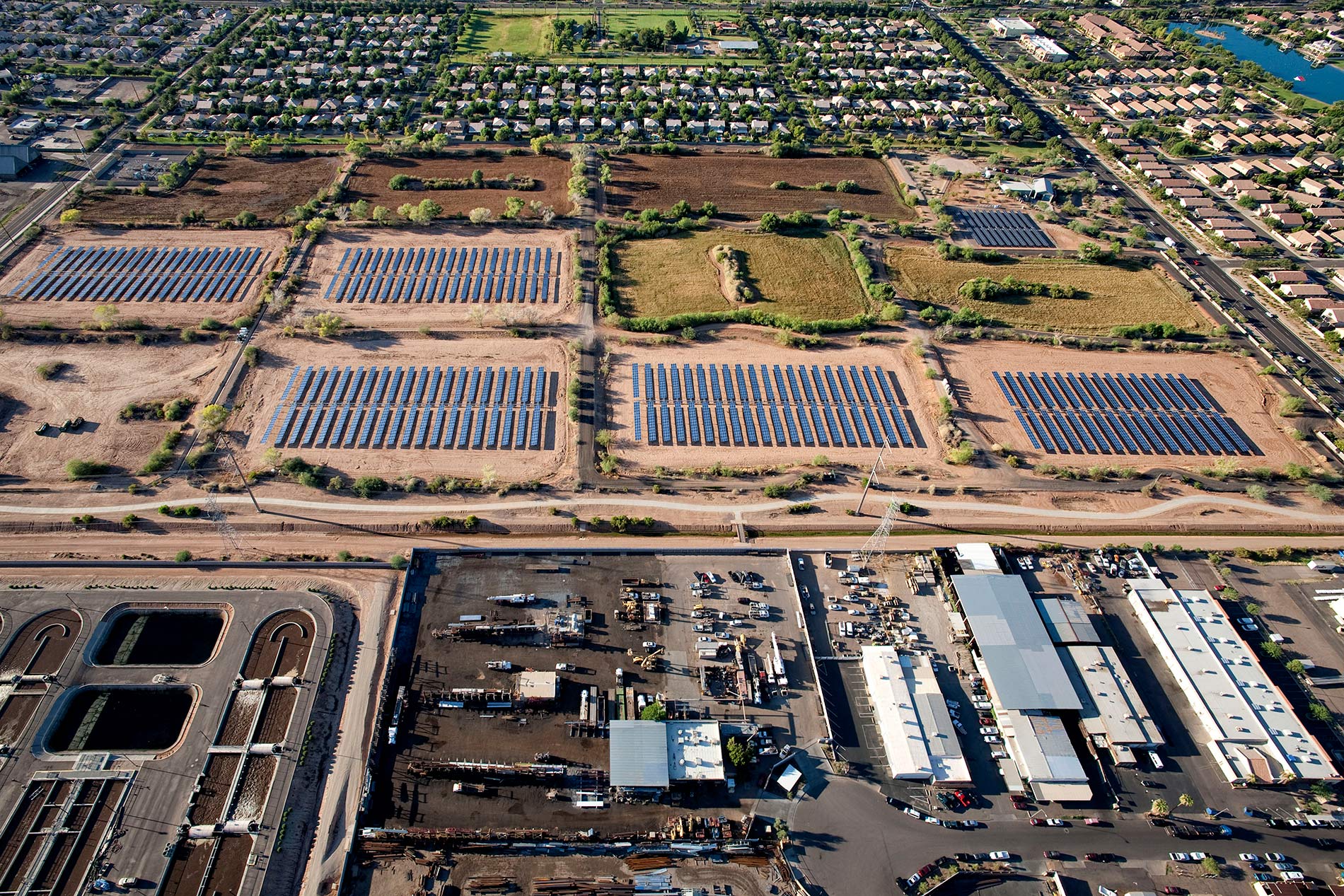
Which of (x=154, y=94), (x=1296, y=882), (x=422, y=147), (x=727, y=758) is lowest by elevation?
(x=1296, y=882)

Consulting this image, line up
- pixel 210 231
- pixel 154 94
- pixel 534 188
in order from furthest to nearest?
pixel 154 94, pixel 534 188, pixel 210 231

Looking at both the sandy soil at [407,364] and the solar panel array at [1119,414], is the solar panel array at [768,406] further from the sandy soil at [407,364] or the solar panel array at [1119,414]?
the solar panel array at [1119,414]

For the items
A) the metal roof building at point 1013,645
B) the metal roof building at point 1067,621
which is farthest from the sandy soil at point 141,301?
the metal roof building at point 1067,621

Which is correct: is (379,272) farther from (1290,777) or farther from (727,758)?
(1290,777)

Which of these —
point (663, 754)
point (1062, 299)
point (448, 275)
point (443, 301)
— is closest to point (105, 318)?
point (443, 301)

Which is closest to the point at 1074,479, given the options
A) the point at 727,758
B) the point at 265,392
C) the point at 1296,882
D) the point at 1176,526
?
the point at 1176,526

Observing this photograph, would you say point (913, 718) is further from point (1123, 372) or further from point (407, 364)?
point (407, 364)
